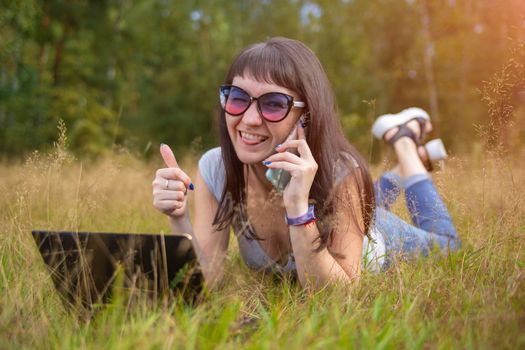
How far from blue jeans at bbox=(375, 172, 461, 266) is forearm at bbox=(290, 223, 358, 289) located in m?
0.31

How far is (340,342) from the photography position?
1396mm

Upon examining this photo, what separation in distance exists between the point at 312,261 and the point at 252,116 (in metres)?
0.71

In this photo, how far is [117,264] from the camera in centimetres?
152

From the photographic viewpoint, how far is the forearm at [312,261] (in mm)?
2012

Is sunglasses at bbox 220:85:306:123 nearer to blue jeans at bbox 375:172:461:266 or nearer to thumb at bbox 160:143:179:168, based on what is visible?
thumb at bbox 160:143:179:168

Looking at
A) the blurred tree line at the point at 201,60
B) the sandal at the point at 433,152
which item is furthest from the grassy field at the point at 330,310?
the blurred tree line at the point at 201,60

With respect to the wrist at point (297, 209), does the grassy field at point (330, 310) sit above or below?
below

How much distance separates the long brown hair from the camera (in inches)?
88.5

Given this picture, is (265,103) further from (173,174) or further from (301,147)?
(173,174)

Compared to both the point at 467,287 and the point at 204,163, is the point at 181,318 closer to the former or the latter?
the point at 467,287

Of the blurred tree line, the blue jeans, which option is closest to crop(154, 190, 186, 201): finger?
the blue jeans

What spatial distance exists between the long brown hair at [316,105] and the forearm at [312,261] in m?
0.13

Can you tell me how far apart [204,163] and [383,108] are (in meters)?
13.1

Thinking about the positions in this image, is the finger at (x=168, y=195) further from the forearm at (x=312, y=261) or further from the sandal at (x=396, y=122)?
the sandal at (x=396, y=122)
